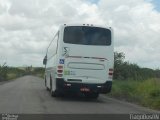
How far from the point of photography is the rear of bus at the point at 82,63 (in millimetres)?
23594

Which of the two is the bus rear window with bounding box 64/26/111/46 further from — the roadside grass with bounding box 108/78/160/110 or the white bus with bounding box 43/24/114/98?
the roadside grass with bounding box 108/78/160/110

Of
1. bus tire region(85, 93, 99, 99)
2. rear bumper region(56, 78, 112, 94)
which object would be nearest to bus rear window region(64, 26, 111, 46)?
rear bumper region(56, 78, 112, 94)

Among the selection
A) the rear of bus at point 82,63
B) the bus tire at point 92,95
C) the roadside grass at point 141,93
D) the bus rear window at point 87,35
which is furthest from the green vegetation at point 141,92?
the bus rear window at point 87,35

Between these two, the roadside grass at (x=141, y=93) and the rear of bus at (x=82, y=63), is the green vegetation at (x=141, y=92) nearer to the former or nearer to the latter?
the roadside grass at (x=141, y=93)

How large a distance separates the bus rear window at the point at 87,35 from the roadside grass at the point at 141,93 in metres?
3.43

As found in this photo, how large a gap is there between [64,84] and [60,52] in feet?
4.99

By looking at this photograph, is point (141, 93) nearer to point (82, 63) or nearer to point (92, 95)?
point (92, 95)

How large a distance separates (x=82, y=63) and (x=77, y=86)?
1.11 meters

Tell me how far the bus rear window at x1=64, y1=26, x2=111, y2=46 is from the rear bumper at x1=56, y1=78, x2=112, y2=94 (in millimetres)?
1957

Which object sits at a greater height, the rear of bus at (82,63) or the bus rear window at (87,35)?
the bus rear window at (87,35)

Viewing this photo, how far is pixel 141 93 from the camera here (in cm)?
2886

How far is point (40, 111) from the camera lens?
17750 mm

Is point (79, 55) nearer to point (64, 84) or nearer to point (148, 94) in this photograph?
point (64, 84)

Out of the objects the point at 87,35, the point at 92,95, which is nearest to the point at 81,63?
the point at 87,35
